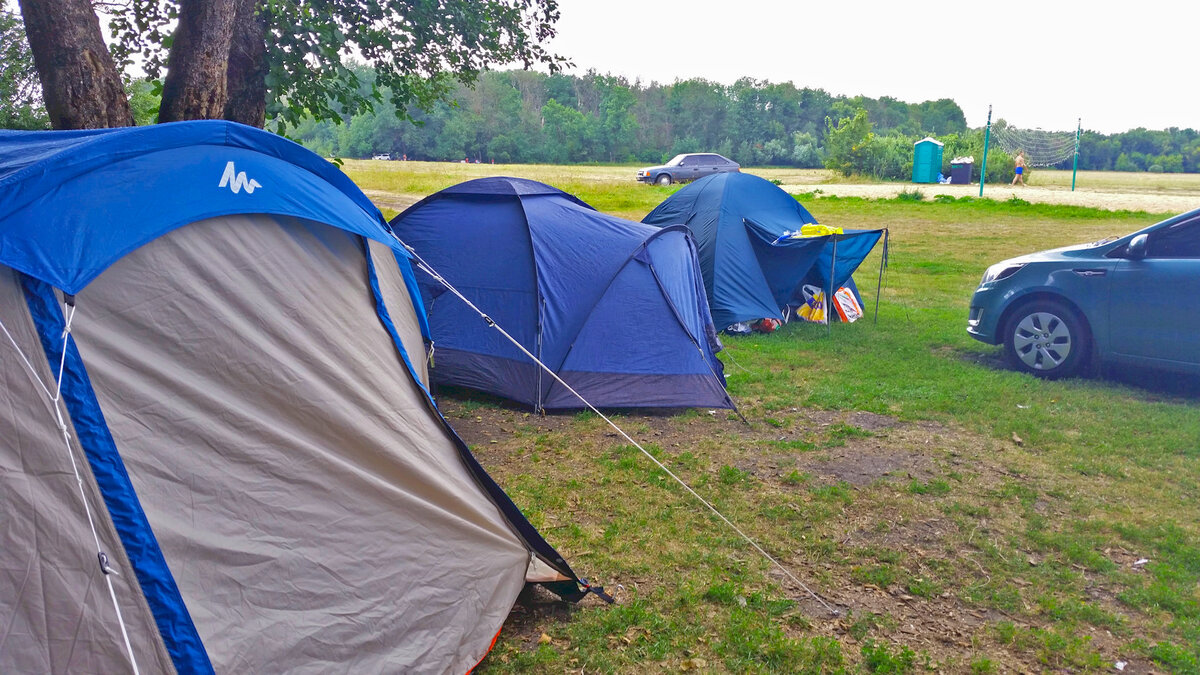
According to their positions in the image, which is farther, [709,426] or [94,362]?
[709,426]

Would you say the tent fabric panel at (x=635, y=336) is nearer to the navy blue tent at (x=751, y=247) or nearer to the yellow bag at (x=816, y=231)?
the navy blue tent at (x=751, y=247)

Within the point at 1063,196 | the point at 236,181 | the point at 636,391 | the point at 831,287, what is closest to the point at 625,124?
the point at 1063,196

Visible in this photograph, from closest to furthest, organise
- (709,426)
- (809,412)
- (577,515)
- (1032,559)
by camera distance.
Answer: (1032,559)
(577,515)
(709,426)
(809,412)

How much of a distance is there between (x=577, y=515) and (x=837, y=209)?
20530 mm

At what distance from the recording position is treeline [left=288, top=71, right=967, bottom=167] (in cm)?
6625

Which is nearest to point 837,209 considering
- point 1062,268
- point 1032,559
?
point 1062,268

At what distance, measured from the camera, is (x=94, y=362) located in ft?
8.69

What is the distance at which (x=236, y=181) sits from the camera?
3.28m

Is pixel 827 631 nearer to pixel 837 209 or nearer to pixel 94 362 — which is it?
pixel 94 362

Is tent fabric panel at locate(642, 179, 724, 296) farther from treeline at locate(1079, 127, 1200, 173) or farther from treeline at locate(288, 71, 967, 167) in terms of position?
treeline at locate(288, 71, 967, 167)

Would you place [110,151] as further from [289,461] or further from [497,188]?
[497,188]

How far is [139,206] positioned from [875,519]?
4.05m

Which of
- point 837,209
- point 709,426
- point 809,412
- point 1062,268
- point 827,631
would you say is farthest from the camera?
point 837,209

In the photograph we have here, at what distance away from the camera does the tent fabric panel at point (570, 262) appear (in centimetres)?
659
